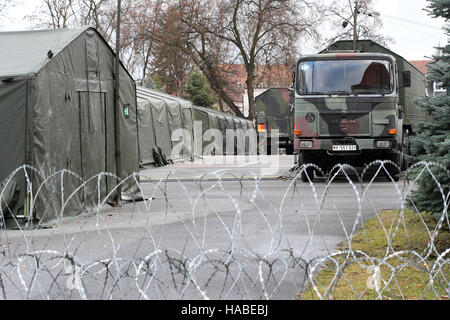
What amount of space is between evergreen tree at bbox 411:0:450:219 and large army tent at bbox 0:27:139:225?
5130 mm

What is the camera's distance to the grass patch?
4932 millimetres

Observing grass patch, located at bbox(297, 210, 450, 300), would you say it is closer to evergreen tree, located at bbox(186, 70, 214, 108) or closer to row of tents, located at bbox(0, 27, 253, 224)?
row of tents, located at bbox(0, 27, 253, 224)

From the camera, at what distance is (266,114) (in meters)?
32.2

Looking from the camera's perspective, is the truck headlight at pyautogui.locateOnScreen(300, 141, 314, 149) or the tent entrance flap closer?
the tent entrance flap

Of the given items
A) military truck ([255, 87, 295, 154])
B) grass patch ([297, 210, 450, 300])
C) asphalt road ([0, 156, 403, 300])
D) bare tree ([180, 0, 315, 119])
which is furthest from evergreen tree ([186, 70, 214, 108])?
grass patch ([297, 210, 450, 300])

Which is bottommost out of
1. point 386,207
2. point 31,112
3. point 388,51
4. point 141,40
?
point 386,207

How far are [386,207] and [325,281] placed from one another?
19.0 feet

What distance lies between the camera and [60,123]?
10344mm

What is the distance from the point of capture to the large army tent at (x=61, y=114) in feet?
31.5

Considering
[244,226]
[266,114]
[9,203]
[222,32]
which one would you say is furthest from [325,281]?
[222,32]

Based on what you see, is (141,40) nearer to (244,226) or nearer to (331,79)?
(331,79)

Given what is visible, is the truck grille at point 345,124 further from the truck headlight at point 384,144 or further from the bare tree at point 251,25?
the bare tree at point 251,25

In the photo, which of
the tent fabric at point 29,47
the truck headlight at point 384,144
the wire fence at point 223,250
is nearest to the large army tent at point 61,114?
the tent fabric at point 29,47
